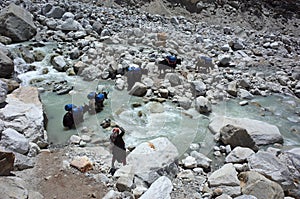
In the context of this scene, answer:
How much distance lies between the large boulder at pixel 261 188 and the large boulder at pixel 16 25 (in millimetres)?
8368

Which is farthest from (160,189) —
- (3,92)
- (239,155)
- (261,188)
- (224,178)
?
(3,92)

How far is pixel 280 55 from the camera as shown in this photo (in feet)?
36.2

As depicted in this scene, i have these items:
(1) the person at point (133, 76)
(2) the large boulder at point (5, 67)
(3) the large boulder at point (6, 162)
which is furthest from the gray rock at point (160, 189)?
(2) the large boulder at point (5, 67)

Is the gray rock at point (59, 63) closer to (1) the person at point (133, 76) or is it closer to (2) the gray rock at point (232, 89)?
(1) the person at point (133, 76)

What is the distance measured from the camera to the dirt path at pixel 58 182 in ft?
14.1

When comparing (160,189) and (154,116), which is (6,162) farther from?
(154,116)

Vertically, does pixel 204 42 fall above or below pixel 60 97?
above

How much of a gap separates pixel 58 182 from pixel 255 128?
386cm

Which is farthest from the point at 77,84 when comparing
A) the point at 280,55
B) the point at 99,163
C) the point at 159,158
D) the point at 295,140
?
the point at 280,55

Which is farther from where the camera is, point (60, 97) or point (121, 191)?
point (60, 97)

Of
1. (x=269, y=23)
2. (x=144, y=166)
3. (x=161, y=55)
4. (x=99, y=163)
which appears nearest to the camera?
(x=144, y=166)

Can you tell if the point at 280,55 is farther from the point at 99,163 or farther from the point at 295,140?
the point at 99,163

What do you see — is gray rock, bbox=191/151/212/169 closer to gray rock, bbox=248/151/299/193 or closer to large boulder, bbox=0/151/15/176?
gray rock, bbox=248/151/299/193

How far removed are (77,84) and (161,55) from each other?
109 inches
